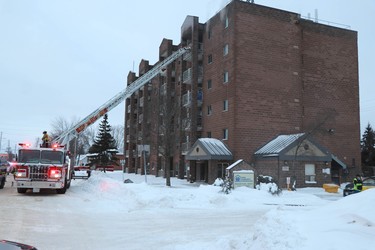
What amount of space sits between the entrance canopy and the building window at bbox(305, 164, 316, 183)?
663 cm

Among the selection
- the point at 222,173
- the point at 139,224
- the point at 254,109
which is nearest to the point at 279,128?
the point at 254,109

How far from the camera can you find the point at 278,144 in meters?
34.4

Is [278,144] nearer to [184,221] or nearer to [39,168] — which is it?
[39,168]

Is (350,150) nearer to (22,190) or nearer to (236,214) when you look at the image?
(236,214)

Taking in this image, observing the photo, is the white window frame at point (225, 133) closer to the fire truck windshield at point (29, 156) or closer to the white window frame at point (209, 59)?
the white window frame at point (209, 59)

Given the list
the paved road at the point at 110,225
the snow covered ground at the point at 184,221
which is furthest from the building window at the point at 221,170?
the paved road at the point at 110,225

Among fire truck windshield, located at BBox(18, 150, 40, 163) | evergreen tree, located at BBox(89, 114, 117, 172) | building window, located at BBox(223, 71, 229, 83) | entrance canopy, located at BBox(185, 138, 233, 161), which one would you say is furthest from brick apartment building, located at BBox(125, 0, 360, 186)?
evergreen tree, located at BBox(89, 114, 117, 172)

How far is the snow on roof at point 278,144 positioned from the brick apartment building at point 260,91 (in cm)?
74

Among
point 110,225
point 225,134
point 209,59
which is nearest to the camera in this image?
point 110,225

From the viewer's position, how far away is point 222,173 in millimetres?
36344

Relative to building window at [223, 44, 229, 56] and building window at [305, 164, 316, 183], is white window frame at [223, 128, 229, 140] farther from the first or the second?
building window at [305, 164, 316, 183]

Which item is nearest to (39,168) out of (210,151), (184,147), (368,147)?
(210,151)

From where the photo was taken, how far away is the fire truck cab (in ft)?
66.9

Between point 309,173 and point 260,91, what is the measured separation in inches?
351
